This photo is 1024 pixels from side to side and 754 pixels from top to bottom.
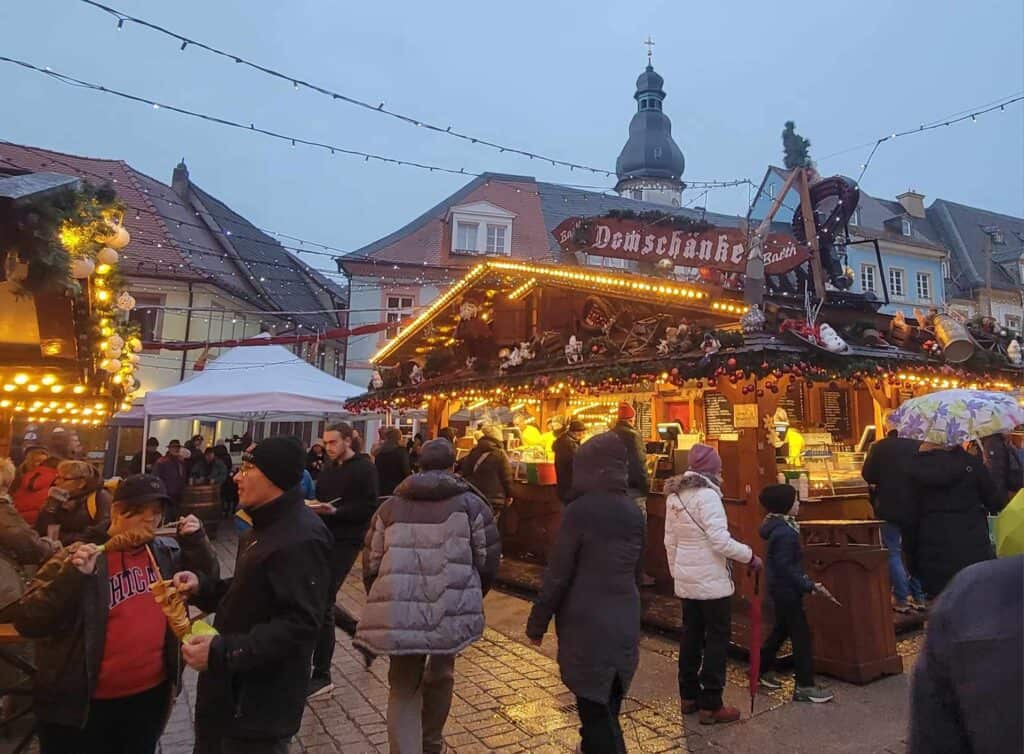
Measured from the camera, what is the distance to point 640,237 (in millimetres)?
8875

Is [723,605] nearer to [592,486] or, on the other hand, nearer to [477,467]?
[592,486]

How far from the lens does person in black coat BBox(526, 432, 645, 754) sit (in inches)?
131

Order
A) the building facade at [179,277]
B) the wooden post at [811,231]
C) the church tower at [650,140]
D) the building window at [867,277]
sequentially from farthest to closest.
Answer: the church tower at [650,140] < the building window at [867,277] < the building facade at [179,277] < the wooden post at [811,231]

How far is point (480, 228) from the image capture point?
2609cm

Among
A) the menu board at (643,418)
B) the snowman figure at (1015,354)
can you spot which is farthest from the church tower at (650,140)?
the snowman figure at (1015,354)

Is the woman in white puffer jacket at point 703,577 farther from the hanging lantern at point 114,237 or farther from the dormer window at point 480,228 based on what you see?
the dormer window at point 480,228

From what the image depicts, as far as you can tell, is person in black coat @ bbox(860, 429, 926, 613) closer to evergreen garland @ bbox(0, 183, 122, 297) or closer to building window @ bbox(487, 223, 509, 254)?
evergreen garland @ bbox(0, 183, 122, 297)

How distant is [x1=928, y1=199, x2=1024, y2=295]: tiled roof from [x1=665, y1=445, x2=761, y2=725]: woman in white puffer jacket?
33.4 metres

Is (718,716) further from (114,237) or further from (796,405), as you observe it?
(796,405)

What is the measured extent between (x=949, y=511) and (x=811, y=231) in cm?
600

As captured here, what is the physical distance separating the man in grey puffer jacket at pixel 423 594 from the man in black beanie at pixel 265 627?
2.76 ft

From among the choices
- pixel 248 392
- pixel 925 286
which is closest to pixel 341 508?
pixel 248 392

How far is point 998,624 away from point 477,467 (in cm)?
756

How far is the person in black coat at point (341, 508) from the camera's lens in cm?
482
